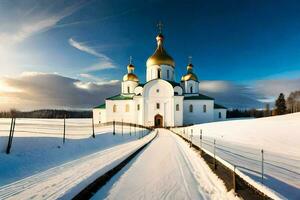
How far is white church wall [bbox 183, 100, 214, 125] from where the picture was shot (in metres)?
58.0

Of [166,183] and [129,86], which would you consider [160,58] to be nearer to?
[129,86]

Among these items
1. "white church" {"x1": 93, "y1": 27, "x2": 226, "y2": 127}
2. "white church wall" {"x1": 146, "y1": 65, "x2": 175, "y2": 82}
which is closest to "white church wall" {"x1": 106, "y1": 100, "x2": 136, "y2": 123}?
"white church" {"x1": 93, "y1": 27, "x2": 226, "y2": 127}

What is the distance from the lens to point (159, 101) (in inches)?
2125

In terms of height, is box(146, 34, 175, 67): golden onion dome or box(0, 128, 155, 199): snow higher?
box(146, 34, 175, 67): golden onion dome

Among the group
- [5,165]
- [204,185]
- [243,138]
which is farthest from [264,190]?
[243,138]

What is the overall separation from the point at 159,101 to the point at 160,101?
20cm

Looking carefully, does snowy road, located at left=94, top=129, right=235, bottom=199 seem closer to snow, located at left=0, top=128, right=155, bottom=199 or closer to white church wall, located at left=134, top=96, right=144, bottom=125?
snow, located at left=0, top=128, right=155, bottom=199

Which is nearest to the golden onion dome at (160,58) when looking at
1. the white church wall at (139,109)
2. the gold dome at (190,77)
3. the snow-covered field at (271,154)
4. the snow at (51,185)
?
the gold dome at (190,77)

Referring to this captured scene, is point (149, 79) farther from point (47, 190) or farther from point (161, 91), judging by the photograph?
point (47, 190)

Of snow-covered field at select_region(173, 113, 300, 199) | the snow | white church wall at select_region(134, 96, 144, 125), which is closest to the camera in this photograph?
the snow

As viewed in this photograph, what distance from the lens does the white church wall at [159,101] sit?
53.4 metres

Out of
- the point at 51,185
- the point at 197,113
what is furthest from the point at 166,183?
the point at 197,113

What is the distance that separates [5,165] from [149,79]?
50145 mm

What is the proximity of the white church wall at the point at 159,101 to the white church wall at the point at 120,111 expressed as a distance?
4268 millimetres
